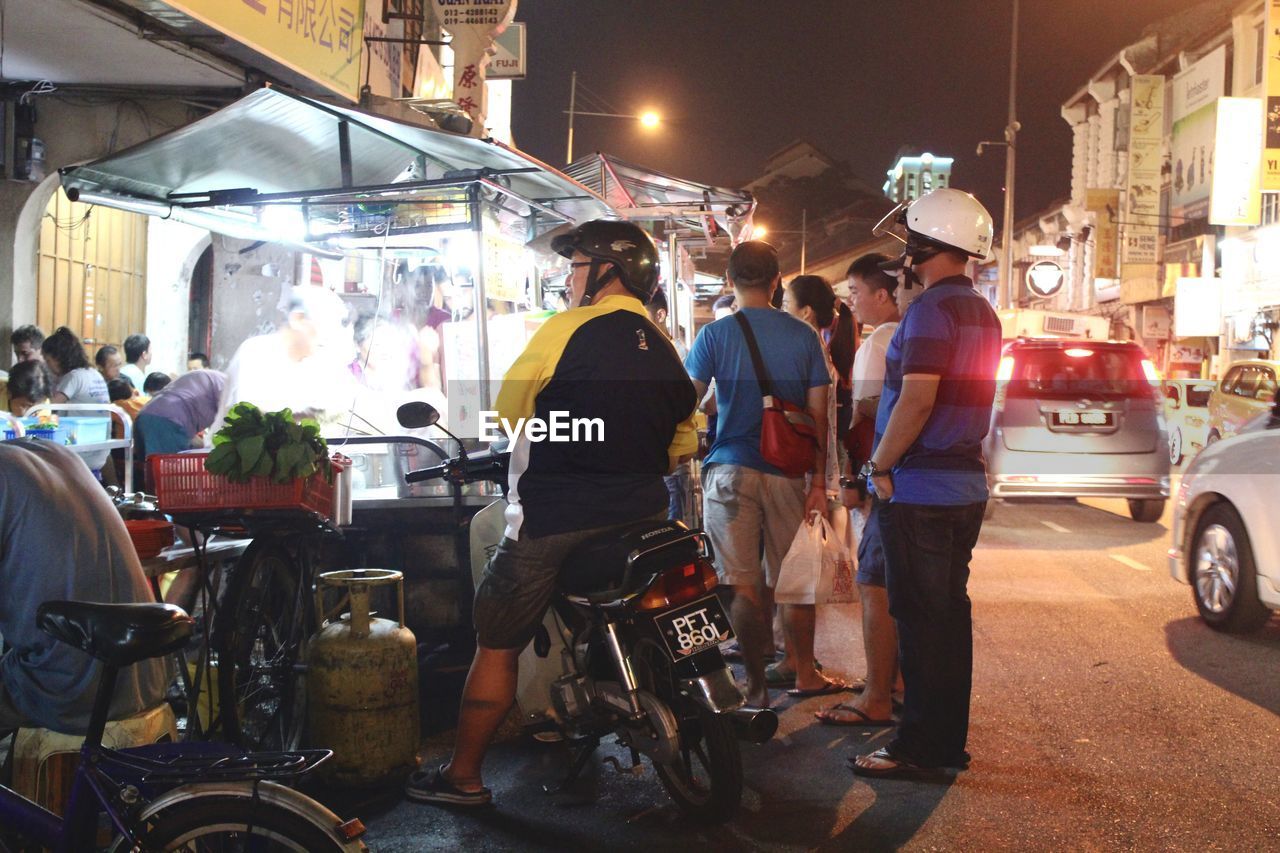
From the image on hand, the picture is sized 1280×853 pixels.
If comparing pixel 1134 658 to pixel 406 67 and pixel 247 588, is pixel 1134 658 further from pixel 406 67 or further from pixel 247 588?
pixel 406 67

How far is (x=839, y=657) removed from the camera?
665 centimetres

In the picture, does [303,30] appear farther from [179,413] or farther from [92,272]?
[92,272]

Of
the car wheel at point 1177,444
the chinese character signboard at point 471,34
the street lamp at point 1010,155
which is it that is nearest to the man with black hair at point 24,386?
the chinese character signboard at point 471,34

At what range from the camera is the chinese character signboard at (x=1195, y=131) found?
96.5 feet

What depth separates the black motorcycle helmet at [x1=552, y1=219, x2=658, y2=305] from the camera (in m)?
4.20

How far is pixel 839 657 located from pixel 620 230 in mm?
3442

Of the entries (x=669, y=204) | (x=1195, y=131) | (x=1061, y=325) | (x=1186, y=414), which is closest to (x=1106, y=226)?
(x=1195, y=131)

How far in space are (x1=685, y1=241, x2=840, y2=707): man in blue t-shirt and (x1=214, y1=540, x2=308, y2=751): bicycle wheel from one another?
6.40ft

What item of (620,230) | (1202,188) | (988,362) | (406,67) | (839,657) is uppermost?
(1202,188)

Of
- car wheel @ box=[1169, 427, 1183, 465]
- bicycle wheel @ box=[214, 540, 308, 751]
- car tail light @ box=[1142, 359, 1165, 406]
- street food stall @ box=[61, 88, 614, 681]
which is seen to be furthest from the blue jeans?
car wheel @ box=[1169, 427, 1183, 465]

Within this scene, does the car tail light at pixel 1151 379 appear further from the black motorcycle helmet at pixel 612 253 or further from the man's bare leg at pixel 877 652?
the black motorcycle helmet at pixel 612 253

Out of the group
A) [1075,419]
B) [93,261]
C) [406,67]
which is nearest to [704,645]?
[406,67]

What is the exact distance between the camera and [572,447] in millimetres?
4012

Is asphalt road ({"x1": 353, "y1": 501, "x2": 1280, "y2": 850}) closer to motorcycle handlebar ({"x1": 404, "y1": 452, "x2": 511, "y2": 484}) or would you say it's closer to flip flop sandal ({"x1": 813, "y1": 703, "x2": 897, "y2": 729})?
flip flop sandal ({"x1": 813, "y1": 703, "x2": 897, "y2": 729})
